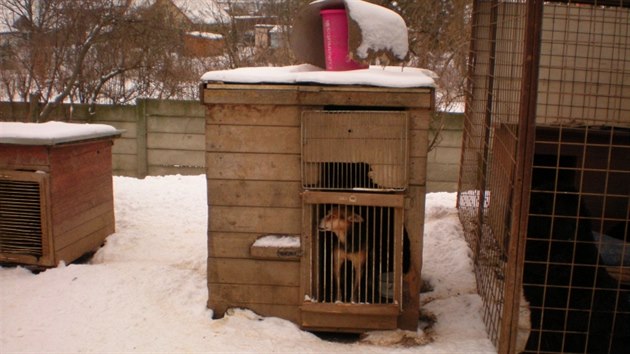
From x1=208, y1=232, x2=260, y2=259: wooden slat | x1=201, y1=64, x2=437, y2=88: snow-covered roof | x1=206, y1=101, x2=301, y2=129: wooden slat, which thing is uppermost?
x1=201, y1=64, x2=437, y2=88: snow-covered roof

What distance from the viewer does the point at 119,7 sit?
1110 cm

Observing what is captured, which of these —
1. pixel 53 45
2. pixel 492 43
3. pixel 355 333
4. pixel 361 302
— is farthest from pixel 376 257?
pixel 53 45

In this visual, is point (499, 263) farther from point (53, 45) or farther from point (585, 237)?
point (53, 45)

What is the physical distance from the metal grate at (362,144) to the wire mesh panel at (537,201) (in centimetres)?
74

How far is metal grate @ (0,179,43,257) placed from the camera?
4.81 metres

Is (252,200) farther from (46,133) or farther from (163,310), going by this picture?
(46,133)

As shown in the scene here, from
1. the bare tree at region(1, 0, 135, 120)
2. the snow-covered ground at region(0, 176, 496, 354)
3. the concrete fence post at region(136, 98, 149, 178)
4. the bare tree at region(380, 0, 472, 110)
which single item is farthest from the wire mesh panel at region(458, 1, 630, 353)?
the bare tree at region(1, 0, 135, 120)

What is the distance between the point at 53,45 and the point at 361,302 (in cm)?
903

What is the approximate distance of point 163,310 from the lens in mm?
4176

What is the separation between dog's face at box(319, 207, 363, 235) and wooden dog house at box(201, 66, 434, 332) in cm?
6

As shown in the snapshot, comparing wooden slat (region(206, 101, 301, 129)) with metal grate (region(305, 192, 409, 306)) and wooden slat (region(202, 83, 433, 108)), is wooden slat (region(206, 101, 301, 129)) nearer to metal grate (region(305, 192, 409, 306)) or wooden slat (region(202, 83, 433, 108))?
wooden slat (region(202, 83, 433, 108))

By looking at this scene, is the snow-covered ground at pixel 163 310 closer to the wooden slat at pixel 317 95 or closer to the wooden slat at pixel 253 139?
the wooden slat at pixel 253 139

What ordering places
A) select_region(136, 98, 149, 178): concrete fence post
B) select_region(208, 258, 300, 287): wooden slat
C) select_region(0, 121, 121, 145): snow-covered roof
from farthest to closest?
select_region(136, 98, 149, 178): concrete fence post < select_region(0, 121, 121, 145): snow-covered roof < select_region(208, 258, 300, 287): wooden slat

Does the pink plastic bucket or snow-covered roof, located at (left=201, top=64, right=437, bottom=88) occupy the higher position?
the pink plastic bucket
